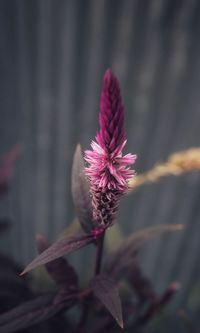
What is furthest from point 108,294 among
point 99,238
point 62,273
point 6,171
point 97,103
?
point 97,103

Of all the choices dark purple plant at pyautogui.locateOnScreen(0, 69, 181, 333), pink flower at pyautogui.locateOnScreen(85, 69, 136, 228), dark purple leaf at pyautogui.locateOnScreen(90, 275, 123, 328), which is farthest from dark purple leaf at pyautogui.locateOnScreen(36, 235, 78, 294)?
pink flower at pyautogui.locateOnScreen(85, 69, 136, 228)

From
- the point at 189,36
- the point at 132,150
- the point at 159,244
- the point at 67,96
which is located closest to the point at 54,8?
the point at 67,96

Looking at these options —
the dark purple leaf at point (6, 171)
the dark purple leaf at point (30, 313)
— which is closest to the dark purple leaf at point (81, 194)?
the dark purple leaf at point (30, 313)

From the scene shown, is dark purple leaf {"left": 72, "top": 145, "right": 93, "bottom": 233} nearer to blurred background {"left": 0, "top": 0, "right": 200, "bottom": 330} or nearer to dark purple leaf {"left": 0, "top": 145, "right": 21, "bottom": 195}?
dark purple leaf {"left": 0, "top": 145, "right": 21, "bottom": 195}

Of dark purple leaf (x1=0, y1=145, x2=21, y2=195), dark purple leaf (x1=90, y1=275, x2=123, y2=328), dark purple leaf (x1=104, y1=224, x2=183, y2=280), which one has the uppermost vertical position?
dark purple leaf (x1=0, y1=145, x2=21, y2=195)

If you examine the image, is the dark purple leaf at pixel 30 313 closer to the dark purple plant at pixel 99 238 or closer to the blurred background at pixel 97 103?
the dark purple plant at pixel 99 238

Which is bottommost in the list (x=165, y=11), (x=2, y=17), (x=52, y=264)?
(x=52, y=264)

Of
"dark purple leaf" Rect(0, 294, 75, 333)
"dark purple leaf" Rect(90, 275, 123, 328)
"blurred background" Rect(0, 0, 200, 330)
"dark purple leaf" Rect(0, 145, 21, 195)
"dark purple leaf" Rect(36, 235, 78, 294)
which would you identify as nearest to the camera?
"dark purple leaf" Rect(90, 275, 123, 328)

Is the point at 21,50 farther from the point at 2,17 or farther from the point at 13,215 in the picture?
the point at 13,215
